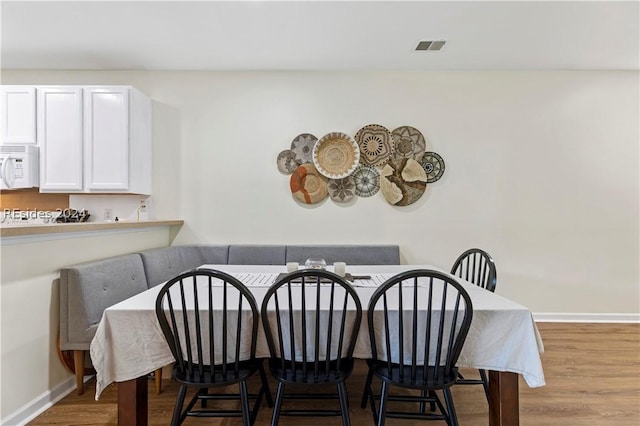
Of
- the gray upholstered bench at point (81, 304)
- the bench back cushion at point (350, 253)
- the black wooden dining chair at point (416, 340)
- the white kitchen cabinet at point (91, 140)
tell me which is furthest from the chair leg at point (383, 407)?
the white kitchen cabinet at point (91, 140)

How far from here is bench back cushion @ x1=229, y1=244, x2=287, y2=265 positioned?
3.45 metres

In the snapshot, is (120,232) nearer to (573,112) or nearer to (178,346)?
(178,346)

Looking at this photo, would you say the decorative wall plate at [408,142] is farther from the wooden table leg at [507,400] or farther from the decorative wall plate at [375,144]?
the wooden table leg at [507,400]

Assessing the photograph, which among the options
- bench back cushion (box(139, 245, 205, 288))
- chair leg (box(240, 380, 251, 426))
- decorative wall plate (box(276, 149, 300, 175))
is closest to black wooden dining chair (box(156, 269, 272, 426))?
chair leg (box(240, 380, 251, 426))

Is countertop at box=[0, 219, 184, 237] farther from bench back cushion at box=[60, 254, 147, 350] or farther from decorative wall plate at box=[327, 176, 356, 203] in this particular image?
decorative wall plate at box=[327, 176, 356, 203]

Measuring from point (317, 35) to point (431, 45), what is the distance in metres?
1.05

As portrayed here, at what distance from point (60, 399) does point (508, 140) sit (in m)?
4.35

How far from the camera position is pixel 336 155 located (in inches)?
143

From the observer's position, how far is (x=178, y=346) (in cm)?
148

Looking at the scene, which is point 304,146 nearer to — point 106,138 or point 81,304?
point 106,138

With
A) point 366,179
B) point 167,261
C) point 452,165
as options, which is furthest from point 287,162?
point 452,165

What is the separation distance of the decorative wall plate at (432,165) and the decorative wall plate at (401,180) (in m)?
0.06

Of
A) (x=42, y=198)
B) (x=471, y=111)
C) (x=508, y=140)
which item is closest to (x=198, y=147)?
(x=42, y=198)

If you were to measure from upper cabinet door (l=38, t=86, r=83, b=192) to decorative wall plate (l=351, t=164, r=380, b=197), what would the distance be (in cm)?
273
